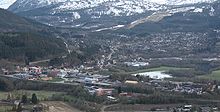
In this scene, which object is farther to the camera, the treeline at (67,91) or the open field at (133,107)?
the treeline at (67,91)

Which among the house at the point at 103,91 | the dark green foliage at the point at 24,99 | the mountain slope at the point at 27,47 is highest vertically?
the mountain slope at the point at 27,47

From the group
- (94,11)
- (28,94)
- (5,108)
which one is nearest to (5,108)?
(5,108)

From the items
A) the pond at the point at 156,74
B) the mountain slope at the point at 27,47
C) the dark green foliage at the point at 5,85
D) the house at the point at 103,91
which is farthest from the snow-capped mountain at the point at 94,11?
the house at the point at 103,91

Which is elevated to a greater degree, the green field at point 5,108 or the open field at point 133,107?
the green field at point 5,108

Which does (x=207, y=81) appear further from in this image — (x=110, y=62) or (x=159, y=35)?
(x=159, y=35)

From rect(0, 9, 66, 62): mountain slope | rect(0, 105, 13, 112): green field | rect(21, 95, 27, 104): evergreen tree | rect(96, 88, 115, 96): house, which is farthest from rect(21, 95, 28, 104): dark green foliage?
rect(0, 9, 66, 62): mountain slope

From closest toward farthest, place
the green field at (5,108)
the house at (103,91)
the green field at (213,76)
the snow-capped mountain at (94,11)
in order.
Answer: the green field at (5,108), the house at (103,91), the green field at (213,76), the snow-capped mountain at (94,11)

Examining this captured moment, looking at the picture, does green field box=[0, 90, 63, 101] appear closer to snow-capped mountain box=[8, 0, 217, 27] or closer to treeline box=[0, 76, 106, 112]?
treeline box=[0, 76, 106, 112]

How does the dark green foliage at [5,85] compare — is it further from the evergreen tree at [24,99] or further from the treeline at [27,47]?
the treeline at [27,47]
